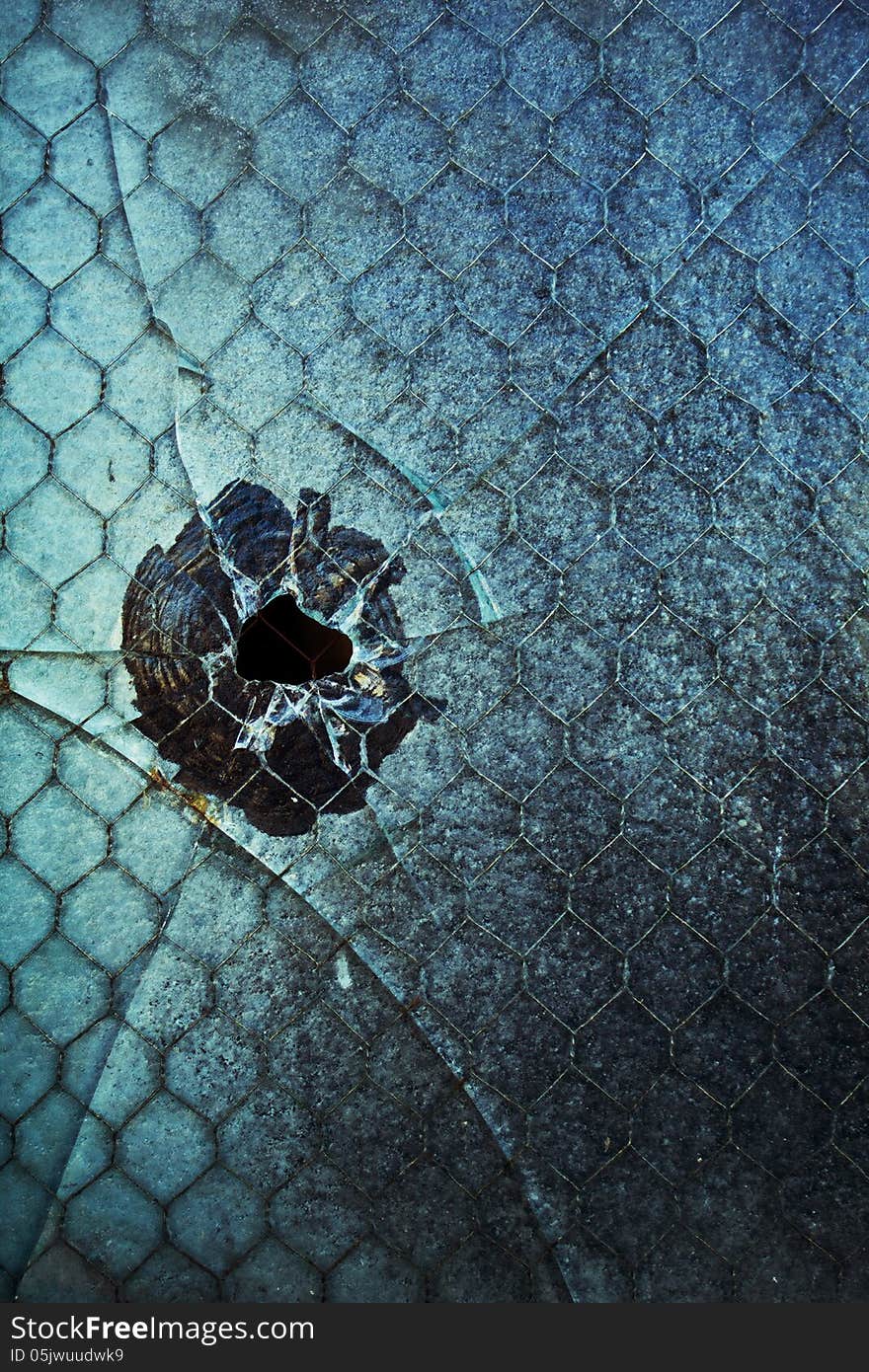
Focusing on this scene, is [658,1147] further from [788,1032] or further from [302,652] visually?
[302,652]

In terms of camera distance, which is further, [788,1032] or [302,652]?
[302,652]

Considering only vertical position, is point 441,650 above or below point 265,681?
above

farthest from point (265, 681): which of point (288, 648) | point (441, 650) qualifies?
point (441, 650)

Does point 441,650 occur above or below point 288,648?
above

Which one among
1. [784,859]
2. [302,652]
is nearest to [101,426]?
[302,652]

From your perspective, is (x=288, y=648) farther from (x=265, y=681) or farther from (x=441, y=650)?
(x=441, y=650)
